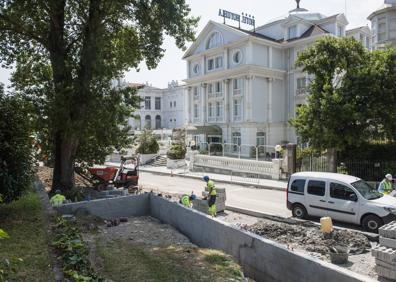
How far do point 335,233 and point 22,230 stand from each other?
8511 millimetres

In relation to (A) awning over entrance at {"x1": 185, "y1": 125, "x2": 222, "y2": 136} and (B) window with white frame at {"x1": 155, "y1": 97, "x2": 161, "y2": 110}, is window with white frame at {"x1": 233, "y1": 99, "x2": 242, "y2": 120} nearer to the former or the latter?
(A) awning over entrance at {"x1": 185, "y1": 125, "x2": 222, "y2": 136}

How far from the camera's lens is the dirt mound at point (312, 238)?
9.95m

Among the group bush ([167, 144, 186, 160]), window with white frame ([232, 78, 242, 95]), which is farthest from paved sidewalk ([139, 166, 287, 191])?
window with white frame ([232, 78, 242, 95])

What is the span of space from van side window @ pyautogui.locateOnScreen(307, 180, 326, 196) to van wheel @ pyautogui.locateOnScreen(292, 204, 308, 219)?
2.44 ft

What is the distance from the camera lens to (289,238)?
35.7ft

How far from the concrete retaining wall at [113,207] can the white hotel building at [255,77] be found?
1079 inches

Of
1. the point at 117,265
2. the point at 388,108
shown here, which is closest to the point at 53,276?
the point at 117,265

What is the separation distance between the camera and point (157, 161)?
39.0 meters

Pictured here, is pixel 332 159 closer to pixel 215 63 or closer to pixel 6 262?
pixel 6 262

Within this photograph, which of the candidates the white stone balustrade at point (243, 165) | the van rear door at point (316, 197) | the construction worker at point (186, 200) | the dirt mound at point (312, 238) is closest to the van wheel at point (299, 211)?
the van rear door at point (316, 197)

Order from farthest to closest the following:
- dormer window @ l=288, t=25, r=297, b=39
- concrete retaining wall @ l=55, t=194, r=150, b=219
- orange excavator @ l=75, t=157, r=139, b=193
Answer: dormer window @ l=288, t=25, r=297, b=39, orange excavator @ l=75, t=157, r=139, b=193, concrete retaining wall @ l=55, t=194, r=150, b=219

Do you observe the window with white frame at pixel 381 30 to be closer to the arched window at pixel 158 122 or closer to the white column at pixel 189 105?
the white column at pixel 189 105

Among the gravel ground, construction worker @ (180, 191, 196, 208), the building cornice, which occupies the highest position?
the building cornice

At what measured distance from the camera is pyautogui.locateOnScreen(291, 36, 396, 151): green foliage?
18781mm
